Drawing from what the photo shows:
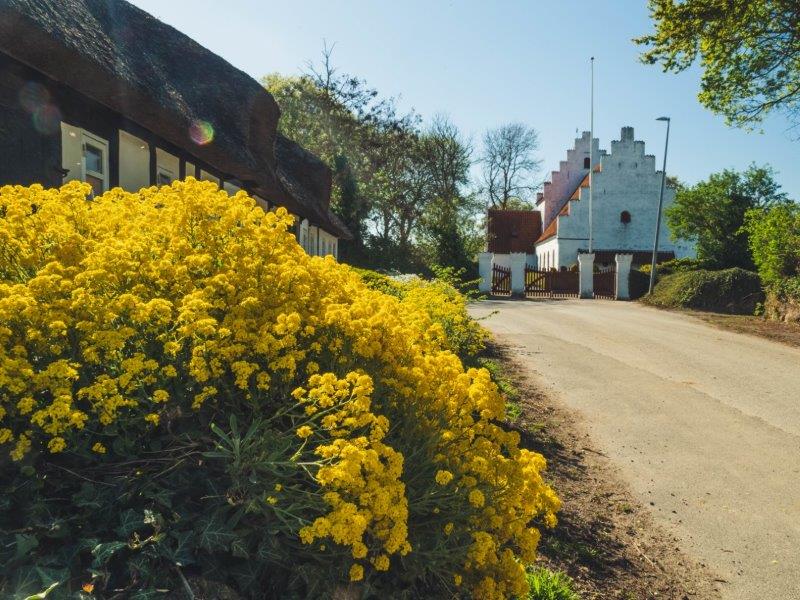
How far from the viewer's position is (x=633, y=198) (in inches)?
1661

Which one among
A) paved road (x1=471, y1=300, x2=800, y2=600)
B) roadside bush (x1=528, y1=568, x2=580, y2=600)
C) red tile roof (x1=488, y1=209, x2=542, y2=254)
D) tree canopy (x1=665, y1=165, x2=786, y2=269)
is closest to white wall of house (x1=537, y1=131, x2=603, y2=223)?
red tile roof (x1=488, y1=209, x2=542, y2=254)

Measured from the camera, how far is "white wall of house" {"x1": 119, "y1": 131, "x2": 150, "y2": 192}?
9.25 m

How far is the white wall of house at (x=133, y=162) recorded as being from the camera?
925 centimetres

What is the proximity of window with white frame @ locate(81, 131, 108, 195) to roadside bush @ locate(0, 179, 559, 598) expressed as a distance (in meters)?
5.89

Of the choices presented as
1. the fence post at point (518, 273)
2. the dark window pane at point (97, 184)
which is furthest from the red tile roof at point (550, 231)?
the dark window pane at point (97, 184)

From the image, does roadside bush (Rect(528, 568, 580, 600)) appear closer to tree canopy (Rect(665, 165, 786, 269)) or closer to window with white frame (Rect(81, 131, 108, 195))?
window with white frame (Rect(81, 131, 108, 195))

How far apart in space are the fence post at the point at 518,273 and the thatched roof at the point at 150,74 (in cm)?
1928

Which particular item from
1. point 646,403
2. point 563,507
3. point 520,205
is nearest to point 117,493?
point 563,507

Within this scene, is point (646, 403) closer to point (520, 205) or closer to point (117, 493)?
point (117, 493)

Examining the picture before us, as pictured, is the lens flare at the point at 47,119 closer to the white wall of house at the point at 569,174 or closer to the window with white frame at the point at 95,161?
the window with white frame at the point at 95,161

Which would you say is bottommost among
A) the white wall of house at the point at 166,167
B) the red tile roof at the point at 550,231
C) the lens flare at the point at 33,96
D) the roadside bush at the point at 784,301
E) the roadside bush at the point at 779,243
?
the roadside bush at the point at 784,301

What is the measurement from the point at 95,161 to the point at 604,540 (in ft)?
25.8

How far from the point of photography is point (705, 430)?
696 cm

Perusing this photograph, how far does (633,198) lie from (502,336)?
32.1 metres
